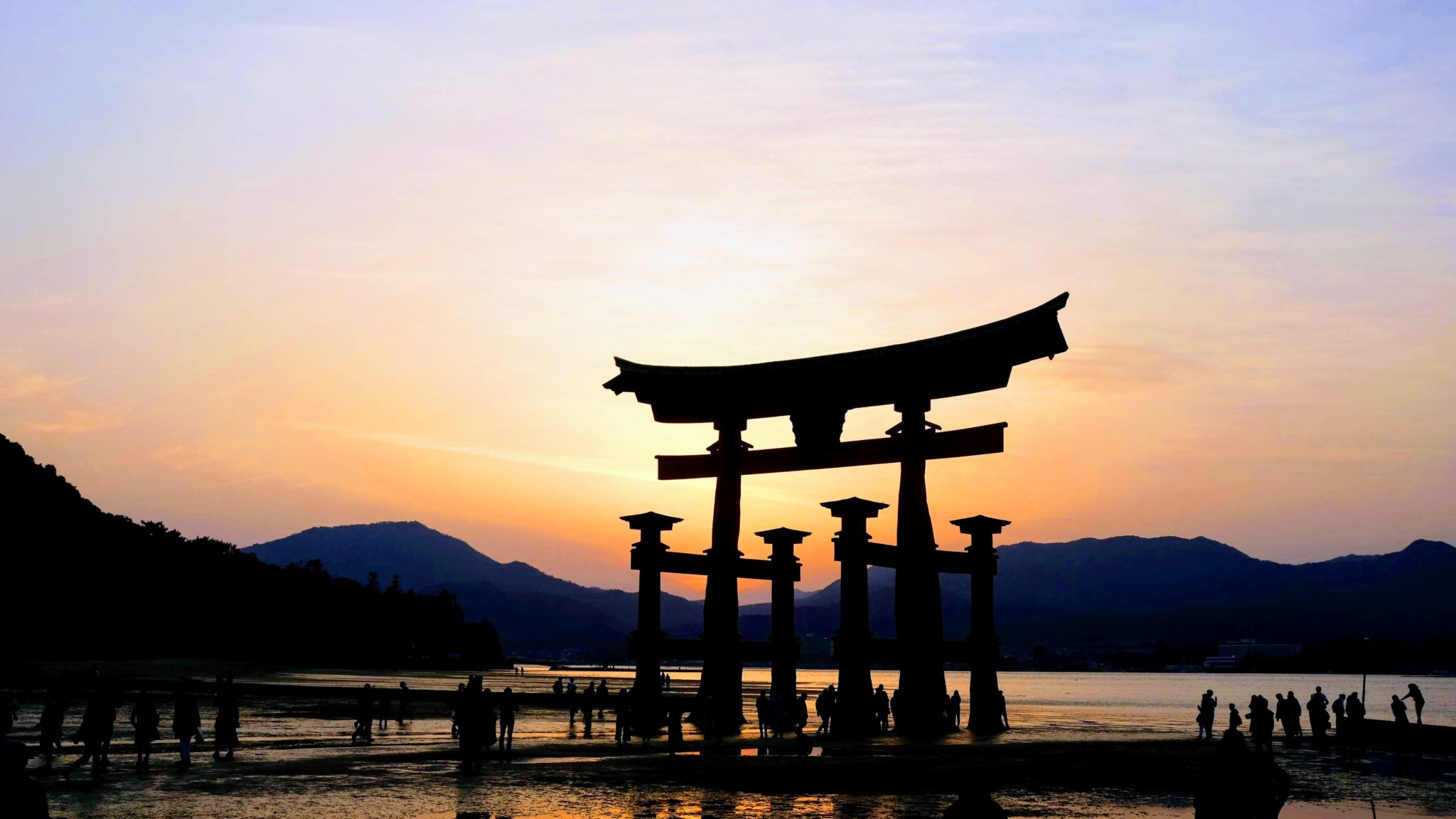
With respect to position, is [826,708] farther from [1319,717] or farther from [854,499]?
[1319,717]

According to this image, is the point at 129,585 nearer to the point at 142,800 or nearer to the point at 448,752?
the point at 448,752

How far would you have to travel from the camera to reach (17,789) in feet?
25.3

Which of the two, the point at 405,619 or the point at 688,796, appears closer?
the point at 688,796

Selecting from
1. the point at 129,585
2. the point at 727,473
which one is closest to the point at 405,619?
the point at 129,585

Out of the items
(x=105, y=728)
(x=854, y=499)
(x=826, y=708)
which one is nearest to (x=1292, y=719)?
(x=826, y=708)

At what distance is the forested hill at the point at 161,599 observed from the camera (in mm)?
84938

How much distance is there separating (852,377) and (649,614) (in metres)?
9.83

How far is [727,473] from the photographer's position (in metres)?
40.1

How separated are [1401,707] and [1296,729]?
3.79 metres

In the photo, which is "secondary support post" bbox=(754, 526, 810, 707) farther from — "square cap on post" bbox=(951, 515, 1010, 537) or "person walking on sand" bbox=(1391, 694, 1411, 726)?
"person walking on sand" bbox=(1391, 694, 1411, 726)

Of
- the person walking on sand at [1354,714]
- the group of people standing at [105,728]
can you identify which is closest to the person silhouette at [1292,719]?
the person walking on sand at [1354,714]

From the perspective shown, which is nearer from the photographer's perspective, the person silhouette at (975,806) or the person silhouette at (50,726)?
the person silhouette at (975,806)

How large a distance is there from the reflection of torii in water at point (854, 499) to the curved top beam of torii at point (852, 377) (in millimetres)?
43

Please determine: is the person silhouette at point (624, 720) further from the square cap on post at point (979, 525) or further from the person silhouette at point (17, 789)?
the person silhouette at point (17, 789)
